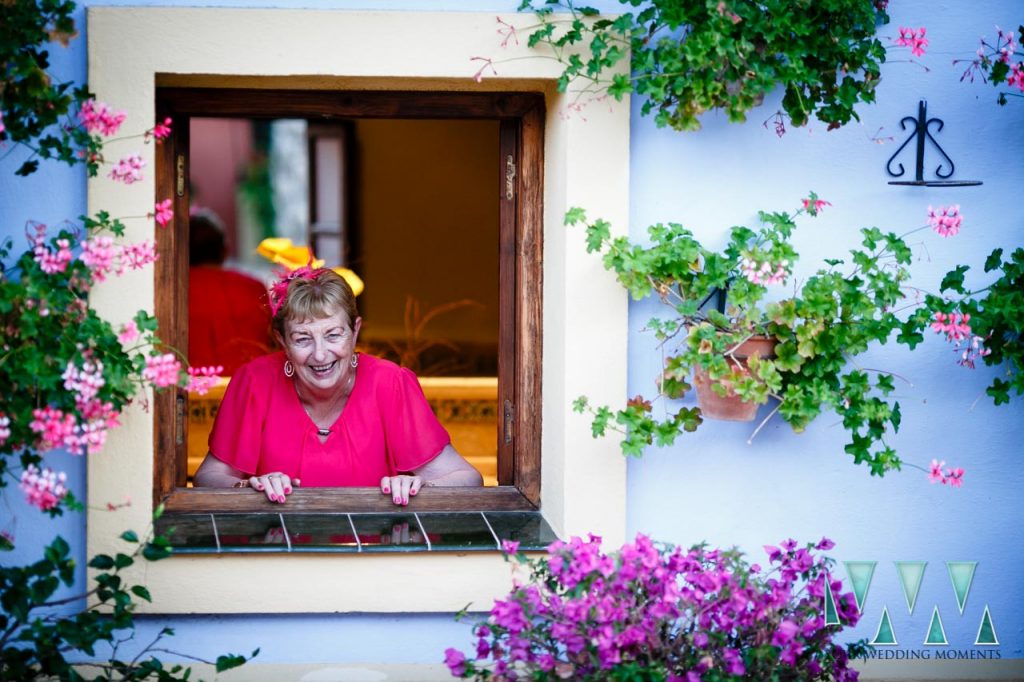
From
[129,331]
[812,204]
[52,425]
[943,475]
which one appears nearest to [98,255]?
[129,331]

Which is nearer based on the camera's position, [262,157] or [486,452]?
[486,452]

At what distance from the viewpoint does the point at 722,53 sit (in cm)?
328

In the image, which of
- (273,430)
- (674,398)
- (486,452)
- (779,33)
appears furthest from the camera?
(486,452)

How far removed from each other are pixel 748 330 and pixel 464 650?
3.87 feet

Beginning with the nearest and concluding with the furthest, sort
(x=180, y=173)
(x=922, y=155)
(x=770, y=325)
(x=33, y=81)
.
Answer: (x=33, y=81), (x=770, y=325), (x=922, y=155), (x=180, y=173)

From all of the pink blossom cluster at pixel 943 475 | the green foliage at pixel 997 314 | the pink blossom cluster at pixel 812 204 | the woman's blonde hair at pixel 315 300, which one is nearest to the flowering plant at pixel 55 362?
the woman's blonde hair at pixel 315 300

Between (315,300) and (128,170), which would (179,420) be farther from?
(128,170)

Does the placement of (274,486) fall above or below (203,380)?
below

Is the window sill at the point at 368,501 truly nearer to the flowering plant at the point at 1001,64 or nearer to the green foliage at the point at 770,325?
the green foliage at the point at 770,325

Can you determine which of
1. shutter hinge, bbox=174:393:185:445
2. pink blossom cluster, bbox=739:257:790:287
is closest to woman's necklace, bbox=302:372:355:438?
shutter hinge, bbox=174:393:185:445

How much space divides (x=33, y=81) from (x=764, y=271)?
183 cm

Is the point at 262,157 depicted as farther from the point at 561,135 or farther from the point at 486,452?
the point at 561,135

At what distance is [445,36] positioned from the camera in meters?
3.54

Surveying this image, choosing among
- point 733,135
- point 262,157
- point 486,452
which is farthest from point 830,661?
point 262,157
